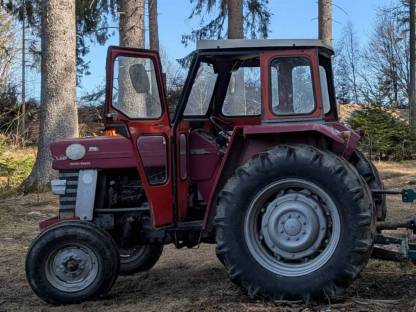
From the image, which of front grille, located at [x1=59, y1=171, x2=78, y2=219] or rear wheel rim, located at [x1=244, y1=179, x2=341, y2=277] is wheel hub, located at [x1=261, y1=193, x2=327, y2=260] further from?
front grille, located at [x1=59, y1=171, x2=78, y2=219]

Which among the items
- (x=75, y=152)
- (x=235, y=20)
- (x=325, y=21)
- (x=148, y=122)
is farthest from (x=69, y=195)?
(x=325, y=21)

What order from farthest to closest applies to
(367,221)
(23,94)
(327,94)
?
1. (23,94)
2. (327,94)
3. (367,221)

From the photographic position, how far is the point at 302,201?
15.6 ft

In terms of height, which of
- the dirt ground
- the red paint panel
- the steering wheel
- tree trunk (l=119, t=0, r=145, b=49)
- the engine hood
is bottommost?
the dirt ground

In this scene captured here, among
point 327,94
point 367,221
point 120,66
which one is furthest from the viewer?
point 327,94

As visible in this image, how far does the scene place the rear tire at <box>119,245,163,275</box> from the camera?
20.9ft

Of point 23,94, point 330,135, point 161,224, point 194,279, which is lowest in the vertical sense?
point 194,279

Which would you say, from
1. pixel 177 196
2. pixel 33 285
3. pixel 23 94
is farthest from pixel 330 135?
pixel 23 94

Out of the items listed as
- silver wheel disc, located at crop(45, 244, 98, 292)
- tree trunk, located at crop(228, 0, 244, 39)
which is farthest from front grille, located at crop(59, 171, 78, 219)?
tree trunk, located at crop(228, 0, 244, 39)

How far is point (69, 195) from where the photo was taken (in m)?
5.62

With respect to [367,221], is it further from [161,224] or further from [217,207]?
Answer: [161,224]

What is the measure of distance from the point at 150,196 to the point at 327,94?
199 cm

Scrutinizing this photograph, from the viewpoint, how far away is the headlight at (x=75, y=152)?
5535mm

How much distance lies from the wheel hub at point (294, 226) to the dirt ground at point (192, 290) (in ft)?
1.41
